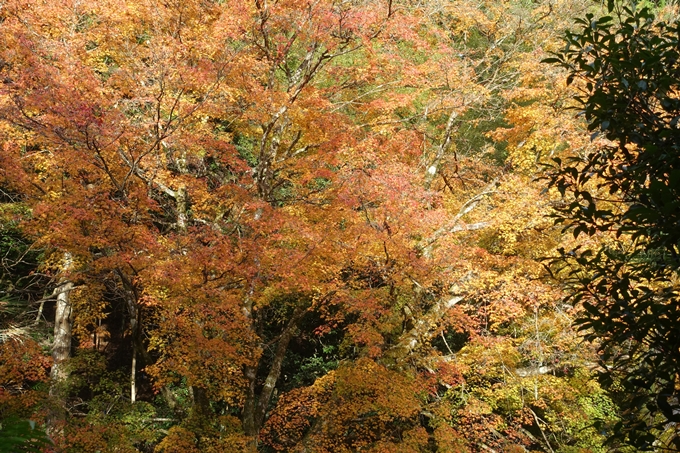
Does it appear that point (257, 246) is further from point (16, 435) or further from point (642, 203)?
point (642, 203)

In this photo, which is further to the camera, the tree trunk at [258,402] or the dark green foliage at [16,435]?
the tree trunk at [258,402]

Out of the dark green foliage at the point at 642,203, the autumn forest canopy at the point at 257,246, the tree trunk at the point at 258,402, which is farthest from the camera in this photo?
the tree trunk at the point at 258,402

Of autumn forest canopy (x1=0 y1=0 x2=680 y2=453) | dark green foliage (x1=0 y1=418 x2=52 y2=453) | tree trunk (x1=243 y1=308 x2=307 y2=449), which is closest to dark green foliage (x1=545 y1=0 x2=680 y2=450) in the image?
dark green foliage (x1=0 y1=418 x2=52 y2=453)

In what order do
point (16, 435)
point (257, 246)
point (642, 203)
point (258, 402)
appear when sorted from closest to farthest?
point (642, 203) < point (16, 435) < point (257, 246) < point (258, 402)

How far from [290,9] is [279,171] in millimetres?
3804

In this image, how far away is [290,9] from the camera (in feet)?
37.0

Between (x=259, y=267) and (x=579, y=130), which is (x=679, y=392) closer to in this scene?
(x=259, y=267)

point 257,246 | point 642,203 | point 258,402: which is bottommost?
point 258,402

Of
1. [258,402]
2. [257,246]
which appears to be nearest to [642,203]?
[257,246]

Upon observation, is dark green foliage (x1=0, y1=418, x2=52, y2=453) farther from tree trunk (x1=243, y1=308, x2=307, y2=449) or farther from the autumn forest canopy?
tree trunk (x1=243, y1=308, x2=307, y2=449)

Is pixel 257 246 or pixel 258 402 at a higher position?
pixel 257 246

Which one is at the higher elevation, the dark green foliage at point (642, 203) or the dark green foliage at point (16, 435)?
the dark green foliage at point (642, 203)

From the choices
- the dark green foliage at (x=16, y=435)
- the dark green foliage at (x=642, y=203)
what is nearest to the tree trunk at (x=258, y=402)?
the dark green foliage at (x=16, y=435)

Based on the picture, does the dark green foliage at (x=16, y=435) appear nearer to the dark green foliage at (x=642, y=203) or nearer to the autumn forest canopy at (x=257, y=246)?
the dark green foliage at (x=642, y=203)
